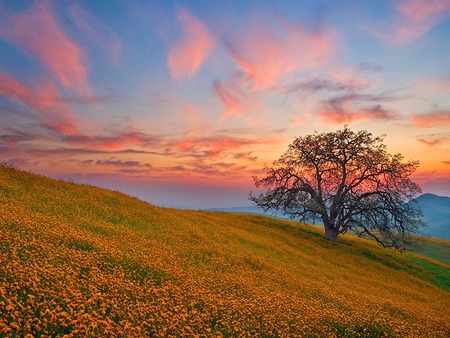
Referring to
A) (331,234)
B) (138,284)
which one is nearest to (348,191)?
(331,234)

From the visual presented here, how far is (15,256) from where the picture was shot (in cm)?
883

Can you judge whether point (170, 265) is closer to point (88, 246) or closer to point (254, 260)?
point (88, 246)

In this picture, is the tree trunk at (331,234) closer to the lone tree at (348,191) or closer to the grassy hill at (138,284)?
the lone tree at (348,191)

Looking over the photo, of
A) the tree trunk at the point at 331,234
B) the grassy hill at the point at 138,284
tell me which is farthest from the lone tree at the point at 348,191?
the grassy hill at the point at 138,284

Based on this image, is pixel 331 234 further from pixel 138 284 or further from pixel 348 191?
pixel 138 284

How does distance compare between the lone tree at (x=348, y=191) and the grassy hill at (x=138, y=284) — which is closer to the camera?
the grassy hill at (x=138, y=284)

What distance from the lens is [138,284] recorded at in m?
10.2

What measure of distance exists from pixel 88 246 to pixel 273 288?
324 inches

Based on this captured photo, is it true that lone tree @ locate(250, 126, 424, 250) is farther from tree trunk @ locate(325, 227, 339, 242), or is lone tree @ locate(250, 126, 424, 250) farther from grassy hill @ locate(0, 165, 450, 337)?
grassy hill @ locate(0, 165, 450, 337)

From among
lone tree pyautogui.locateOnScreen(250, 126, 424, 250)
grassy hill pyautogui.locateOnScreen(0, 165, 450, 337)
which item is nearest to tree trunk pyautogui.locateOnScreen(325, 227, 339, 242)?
lone tree pyautogui.locateOnScreen(250, 126, 424, 250)

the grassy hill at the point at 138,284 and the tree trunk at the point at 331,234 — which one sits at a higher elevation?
the tree trunk at the point at 331,234

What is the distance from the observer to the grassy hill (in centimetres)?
732

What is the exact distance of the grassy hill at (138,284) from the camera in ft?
24.0

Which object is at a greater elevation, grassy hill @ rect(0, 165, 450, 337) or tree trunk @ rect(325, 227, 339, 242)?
tree trunk @ rect(325, 227, 339, 242)
